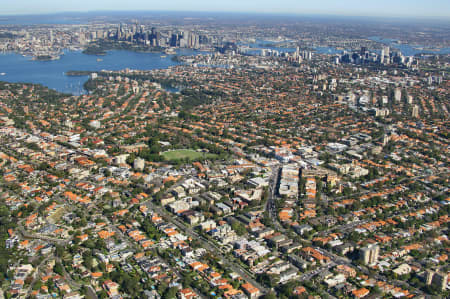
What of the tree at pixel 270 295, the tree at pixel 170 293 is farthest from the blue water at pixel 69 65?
the tree at pixel 270 295

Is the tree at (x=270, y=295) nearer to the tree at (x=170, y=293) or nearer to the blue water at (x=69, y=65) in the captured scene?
the tree at (x=170, y=293)

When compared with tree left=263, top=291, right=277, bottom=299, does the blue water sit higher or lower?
higher

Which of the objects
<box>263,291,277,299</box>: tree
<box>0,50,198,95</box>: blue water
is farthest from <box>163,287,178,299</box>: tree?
<box>0,50,198,95</box>: blue water

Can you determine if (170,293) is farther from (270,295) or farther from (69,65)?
(69,65)

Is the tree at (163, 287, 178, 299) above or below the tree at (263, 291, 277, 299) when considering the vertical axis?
below

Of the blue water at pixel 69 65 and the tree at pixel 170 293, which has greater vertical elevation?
the blue water at pixel 69 65

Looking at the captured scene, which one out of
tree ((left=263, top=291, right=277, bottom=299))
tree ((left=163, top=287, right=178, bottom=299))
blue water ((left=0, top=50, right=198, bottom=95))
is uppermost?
blue water ((left=0, top=50, right=198, bottom=95))

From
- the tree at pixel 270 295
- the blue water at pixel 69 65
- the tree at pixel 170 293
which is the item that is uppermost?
the blue water at pixel 69 65

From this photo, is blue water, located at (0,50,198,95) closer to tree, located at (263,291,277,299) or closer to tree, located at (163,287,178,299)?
tree, located at (163,287,178,299)

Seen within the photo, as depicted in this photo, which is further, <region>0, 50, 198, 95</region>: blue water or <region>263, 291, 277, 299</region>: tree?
<region>0, 50, 198, 95</region>: blue water

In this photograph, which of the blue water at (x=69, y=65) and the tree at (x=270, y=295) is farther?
the blue water at (x=69, y=65)
